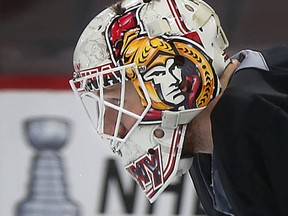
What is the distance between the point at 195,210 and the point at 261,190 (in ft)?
3.31

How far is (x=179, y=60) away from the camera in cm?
150

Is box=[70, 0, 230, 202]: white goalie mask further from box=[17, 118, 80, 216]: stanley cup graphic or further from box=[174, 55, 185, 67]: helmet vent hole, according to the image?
box=[17, 118, 80, 216]: stanley cup graphic

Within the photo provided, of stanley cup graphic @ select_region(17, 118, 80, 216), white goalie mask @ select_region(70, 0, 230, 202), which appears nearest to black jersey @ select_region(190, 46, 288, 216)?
white goalie mask @ select_region(70, 0, 230, 202)

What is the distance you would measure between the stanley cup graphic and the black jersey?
1.03 metres

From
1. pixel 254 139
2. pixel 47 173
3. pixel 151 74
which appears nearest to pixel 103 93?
pixel 151 74

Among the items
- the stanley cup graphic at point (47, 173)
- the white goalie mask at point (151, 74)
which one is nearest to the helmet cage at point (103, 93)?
the white goalie mask at point (151, 74)

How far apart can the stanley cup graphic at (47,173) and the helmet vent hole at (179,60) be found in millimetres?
992

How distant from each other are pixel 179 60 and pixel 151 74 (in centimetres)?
5

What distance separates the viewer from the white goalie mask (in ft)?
4.91

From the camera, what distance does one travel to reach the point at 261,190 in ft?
4.62

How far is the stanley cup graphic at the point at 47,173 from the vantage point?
2455 mm

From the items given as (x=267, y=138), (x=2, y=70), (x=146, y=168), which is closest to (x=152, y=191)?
(x=146, y=168)

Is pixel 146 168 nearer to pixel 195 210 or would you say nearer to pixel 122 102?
pixel 122 102

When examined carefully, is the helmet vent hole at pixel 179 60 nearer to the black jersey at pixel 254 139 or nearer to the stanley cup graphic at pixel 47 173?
the black jersey at pixel 254 139
